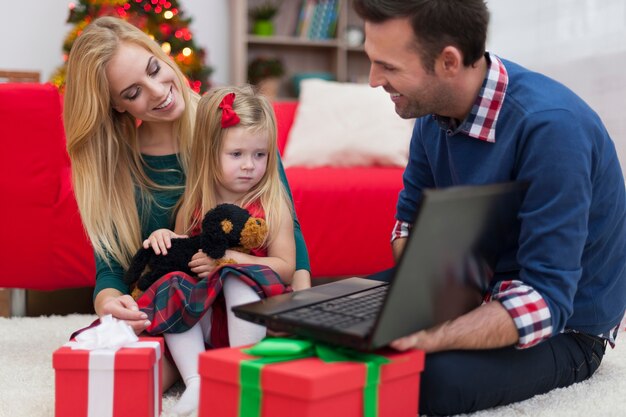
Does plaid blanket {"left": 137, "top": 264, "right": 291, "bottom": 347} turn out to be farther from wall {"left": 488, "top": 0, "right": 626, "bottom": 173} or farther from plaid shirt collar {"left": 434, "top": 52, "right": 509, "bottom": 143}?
wall {"left": 488, "top": 0, "right": 626, "bottom": 173}

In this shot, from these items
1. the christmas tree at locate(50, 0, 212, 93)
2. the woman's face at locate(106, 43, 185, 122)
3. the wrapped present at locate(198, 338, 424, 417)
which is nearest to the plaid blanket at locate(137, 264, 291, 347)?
the wrapped present at locate(198, 338, 424, 417)

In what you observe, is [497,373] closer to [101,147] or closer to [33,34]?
[101,147]

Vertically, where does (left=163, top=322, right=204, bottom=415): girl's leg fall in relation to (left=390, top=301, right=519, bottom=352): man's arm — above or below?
below

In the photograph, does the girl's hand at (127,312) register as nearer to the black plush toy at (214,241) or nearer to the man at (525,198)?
the black plush toy at (214,241)

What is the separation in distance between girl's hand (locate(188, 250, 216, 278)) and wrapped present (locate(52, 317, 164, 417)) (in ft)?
0.90

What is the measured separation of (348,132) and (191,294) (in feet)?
4.86

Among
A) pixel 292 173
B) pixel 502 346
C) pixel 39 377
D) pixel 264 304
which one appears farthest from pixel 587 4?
pixel 39 377

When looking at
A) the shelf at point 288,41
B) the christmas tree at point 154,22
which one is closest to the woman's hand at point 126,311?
A: the christmas tree at point 154,22

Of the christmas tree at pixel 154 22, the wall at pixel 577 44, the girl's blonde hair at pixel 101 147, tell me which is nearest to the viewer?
the girl's blonde hair at pixel 101 147

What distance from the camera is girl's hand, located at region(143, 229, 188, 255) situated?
1.43 meters

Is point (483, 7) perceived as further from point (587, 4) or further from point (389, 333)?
point (587, 4)

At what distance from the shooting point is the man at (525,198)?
114 centimetres

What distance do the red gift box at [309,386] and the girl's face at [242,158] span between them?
523mm

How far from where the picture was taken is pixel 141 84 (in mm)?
1540
